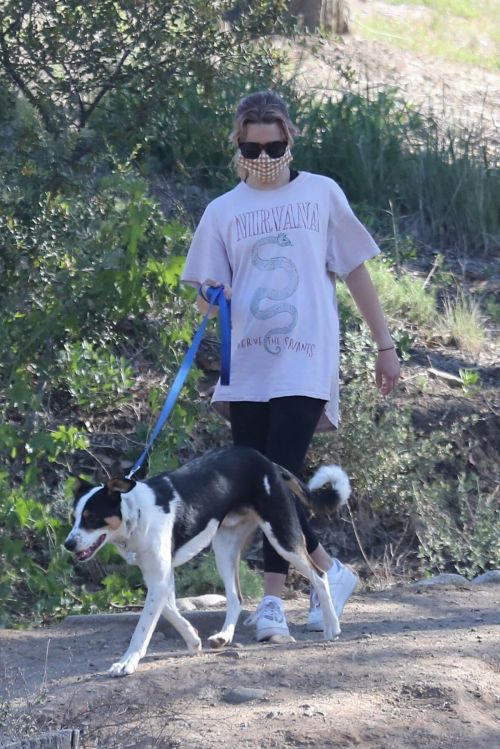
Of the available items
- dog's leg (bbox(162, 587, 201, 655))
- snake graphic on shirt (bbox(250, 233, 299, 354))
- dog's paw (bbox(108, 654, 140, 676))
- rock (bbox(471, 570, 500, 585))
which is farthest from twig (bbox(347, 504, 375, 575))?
dog's paw (bbox(108, 654, 140, 676))

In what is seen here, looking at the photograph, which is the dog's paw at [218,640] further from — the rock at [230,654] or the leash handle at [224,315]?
the leash handle at [224,315]

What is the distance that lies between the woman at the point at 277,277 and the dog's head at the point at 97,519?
77cm

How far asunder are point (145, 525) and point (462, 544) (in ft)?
10.2

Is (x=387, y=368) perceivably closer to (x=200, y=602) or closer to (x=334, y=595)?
(x=334, y=595)

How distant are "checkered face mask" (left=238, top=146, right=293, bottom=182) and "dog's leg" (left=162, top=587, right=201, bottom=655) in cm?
165

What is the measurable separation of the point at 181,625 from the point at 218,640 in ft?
0.78

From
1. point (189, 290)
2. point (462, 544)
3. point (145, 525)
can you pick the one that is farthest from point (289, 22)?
point (145, 525)

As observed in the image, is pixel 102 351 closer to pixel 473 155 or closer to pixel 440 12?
pixel 473 155

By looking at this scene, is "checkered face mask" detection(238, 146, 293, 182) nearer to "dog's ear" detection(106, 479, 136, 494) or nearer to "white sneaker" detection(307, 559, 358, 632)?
"dog's ear" detection(106, 479, 136, 494)

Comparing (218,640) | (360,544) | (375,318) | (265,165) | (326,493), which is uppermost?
(265,165)

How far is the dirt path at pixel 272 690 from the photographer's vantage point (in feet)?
13.5

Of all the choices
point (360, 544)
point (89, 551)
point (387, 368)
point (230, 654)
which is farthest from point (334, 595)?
point (360, 544)

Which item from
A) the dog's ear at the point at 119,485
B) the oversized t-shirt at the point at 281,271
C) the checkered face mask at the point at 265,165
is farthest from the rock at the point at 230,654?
the checkered face mask at the point at 265,165

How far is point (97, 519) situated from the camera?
4.64 m
